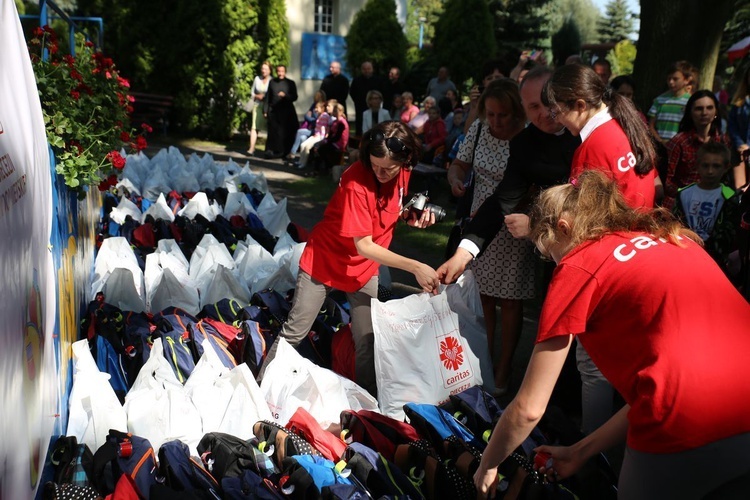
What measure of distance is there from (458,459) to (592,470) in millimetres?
520

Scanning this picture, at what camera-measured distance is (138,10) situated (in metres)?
17.0

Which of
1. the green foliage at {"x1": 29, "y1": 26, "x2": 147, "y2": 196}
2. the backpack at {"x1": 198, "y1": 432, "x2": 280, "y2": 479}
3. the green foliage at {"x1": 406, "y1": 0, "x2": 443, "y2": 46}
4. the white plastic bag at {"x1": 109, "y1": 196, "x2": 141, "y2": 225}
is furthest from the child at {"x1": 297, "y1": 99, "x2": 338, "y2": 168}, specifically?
the green foliage at {"x1": 406, "y1": 0, "x2": 443, "y2": 46}

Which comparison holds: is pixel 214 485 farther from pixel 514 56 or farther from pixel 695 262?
pixel 514 56

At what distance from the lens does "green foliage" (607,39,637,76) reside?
33562 millimetres

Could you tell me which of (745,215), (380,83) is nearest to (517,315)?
(745,215)

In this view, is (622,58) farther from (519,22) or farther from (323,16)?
(323,16)

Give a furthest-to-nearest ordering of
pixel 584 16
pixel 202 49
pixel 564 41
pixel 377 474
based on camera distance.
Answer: pixel 584 16
pixel 564 41
pixel 202 49
pixel 377 474

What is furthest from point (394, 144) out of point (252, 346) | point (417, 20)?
point (417, 20)

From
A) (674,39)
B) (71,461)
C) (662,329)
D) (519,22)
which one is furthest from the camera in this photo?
(519,22)

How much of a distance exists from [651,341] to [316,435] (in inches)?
71.2

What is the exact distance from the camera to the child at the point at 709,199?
4.95m

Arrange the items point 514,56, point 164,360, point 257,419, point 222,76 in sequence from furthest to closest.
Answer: point 222,76 → point 514,56 → point 164,360 → point 257,419

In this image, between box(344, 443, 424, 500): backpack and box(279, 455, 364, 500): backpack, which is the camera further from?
box(279, 455, 364, 500): backpack

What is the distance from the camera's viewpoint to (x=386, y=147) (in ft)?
11.8
